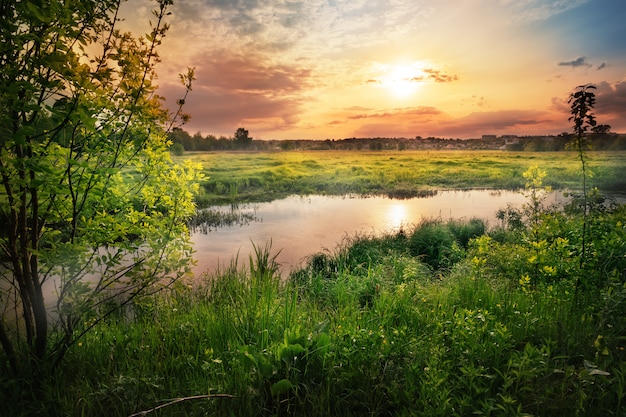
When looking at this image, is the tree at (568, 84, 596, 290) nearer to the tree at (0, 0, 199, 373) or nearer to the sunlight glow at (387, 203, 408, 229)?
the tree at (0, 0, 199, 373)

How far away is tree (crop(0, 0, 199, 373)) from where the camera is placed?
2758 millimetres

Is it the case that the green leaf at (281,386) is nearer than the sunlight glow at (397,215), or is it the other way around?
the green leaf at (281,386)

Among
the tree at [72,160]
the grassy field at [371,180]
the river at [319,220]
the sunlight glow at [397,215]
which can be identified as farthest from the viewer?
the grassy field at [371,180]

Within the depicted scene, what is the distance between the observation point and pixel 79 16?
3.08 m

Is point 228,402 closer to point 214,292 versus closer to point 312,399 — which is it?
point 312,399

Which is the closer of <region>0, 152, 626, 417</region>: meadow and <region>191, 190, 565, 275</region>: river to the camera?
<region>0, 152, 626, 417</region>: meadow

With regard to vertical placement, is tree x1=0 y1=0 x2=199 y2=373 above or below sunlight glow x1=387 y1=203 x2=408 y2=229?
above

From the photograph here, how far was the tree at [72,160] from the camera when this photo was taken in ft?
9.05

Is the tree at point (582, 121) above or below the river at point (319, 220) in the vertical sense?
above

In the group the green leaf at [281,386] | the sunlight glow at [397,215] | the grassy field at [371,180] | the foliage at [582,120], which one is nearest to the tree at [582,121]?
the foliage at [582,120]

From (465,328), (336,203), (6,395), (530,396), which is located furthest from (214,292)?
(336,203)

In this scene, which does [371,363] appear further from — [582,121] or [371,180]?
[371,180]

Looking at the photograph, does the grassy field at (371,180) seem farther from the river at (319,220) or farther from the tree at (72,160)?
the tree at (72,160)

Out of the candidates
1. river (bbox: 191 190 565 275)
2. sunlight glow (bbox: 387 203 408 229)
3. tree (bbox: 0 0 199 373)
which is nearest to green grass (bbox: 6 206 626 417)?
tree (bbox: 0 0 199 373)
